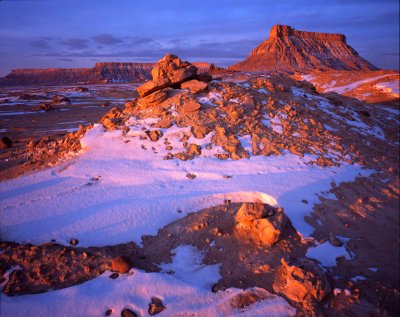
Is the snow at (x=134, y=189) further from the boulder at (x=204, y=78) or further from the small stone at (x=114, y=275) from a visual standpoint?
the boulder at (x=204, y=78)

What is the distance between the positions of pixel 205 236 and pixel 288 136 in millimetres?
3955

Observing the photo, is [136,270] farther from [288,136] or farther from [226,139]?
[288,136]

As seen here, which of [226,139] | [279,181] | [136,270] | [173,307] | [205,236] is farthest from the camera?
[226,139]

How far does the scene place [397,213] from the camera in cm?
486

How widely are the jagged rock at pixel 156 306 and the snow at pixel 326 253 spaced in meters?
2.19

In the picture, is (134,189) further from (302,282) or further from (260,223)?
(302,282)

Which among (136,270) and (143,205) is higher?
(143,205)

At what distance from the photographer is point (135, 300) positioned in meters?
3.15

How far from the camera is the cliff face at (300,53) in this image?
6638 cm

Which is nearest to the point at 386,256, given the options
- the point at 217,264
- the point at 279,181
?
the point at 279,181

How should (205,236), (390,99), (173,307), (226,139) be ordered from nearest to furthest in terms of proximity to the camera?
(173,307) → (205,236) → (226,139) → (390,99)

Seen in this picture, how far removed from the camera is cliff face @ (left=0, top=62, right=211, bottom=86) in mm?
88000

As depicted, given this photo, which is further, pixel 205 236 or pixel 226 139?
pixel 226 139

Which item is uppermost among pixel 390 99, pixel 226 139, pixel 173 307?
pixel 390 99
